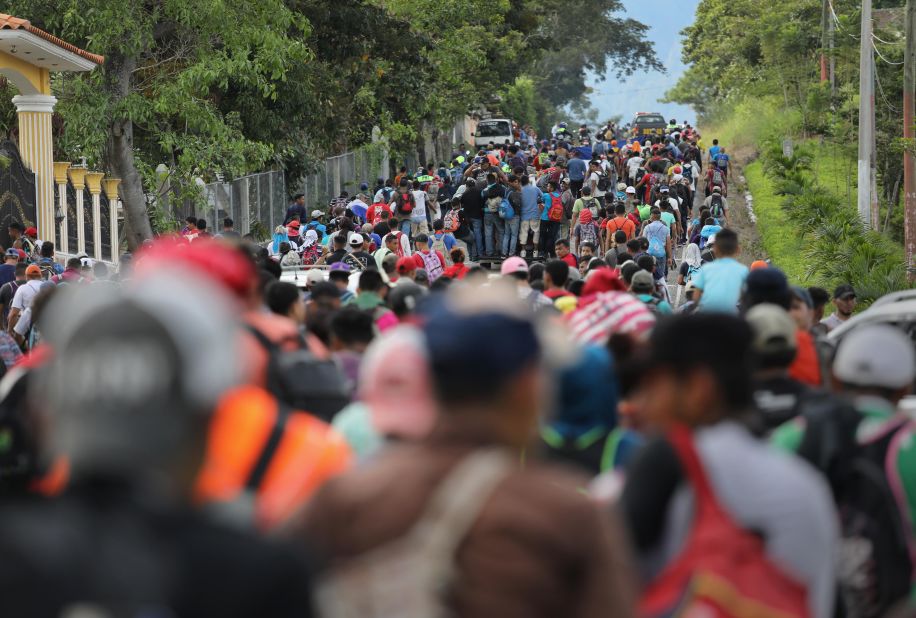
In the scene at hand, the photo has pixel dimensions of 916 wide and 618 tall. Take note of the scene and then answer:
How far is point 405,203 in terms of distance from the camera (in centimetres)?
2802

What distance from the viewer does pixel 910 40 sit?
2416 centimetres

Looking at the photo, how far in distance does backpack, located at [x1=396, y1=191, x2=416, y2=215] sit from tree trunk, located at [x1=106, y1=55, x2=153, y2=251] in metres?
4.73

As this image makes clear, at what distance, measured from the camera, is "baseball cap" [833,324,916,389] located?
5.11 meters

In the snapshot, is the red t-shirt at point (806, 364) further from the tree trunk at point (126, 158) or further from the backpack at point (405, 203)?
the backpack at point (405, 203)

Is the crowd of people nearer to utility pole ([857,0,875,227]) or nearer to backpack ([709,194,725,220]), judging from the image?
utility pole ([857,0,875,227])

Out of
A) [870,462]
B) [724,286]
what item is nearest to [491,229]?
[724,286]

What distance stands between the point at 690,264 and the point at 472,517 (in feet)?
60.4

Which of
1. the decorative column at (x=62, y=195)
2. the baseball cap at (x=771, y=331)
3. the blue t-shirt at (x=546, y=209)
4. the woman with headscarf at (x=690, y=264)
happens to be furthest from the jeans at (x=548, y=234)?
the baseball cap at (x=771, y=331)

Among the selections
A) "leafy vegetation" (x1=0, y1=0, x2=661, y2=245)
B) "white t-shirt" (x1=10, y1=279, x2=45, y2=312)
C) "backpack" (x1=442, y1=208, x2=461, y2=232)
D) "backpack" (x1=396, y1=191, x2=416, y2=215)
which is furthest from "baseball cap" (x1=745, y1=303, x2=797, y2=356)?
"backpack" (x1=396, y1=191, x2=416, y2=215)

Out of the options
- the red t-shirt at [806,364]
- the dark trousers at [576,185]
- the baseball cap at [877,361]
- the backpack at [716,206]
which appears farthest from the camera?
the dark trousers at [576,185]

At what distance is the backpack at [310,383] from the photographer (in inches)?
239

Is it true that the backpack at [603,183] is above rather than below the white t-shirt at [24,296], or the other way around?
above

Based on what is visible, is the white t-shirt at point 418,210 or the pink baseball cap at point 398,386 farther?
the white t-shirt at point 418,210

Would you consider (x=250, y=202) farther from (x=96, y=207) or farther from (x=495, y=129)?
(x=495, y=129)
